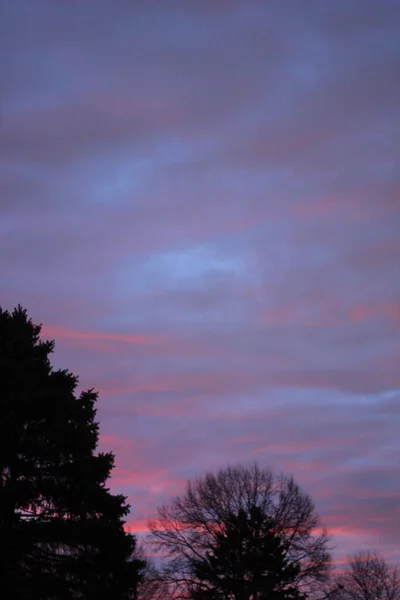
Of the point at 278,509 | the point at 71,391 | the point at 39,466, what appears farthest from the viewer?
the point at 278,509

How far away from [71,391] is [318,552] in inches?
1440

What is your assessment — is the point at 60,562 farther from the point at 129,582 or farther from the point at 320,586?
the point at 320,586

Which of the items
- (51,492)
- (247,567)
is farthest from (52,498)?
(247,567)

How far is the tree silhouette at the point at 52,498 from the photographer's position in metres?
25.6

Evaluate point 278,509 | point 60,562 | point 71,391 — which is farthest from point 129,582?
point 278,509

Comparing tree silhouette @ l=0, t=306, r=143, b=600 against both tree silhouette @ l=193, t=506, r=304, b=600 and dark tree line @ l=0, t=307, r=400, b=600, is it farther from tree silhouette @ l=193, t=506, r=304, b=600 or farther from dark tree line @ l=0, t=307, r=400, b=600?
tree silhouette @ l=193, t=506, r=304, b=600

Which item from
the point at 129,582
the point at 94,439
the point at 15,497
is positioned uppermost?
the point at 94,439

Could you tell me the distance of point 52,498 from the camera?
87.9ft

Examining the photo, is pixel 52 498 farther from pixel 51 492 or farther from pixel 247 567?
pixel 247 567

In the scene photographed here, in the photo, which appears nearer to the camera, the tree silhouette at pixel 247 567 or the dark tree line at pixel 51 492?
the dark tree line at pixel 51 492

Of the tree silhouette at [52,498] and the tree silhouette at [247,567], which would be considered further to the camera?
the tree silhouette at [247,567]

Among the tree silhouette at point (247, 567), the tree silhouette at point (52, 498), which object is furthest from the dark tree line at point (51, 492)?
the tree silhouette at point (247, 567)

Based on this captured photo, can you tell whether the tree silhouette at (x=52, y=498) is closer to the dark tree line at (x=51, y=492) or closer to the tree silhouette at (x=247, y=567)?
the dark tree line at (x=51, y=492)

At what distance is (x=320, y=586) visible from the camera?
60625 millimetres
